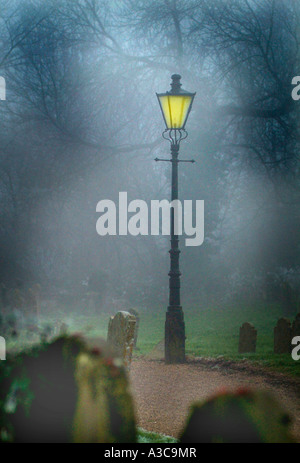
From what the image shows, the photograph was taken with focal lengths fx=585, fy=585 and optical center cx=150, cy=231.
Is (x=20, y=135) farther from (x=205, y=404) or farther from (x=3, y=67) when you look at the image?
(x=205, y=404)

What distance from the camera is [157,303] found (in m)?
17.2

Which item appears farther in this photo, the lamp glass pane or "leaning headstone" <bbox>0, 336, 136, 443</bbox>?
the lamp glass pane

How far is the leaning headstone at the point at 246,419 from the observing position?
1.53 metres

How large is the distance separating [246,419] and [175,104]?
7560mm

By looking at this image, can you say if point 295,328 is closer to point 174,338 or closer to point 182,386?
point 174,338

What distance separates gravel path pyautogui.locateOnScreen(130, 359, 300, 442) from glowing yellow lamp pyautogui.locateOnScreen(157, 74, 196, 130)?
3.56 meters

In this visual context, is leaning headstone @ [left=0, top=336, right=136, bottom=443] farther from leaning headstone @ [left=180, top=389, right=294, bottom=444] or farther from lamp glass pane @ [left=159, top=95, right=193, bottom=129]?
lamp glass pane @ [left=159, top=95, right=193, bottom=129]

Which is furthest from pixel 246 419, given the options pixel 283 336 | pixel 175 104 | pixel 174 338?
pixel 283 336

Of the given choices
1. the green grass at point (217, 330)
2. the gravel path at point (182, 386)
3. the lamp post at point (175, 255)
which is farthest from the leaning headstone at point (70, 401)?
the lamp post at point (175, 255)

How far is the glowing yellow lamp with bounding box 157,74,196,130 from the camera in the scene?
8.64m

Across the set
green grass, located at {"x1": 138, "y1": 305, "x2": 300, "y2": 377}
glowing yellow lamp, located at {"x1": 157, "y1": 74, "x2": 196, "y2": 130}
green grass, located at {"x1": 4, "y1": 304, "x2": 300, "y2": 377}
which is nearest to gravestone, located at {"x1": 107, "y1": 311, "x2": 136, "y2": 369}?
green grass, located at {"x1": 4, "y1": 304, "x2": 300, "y2": 377}

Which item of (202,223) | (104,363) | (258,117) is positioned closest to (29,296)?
(202,223)

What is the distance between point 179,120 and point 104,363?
7.28 meters

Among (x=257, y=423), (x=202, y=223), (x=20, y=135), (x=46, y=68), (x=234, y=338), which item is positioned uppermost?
(x=46, y=68)
